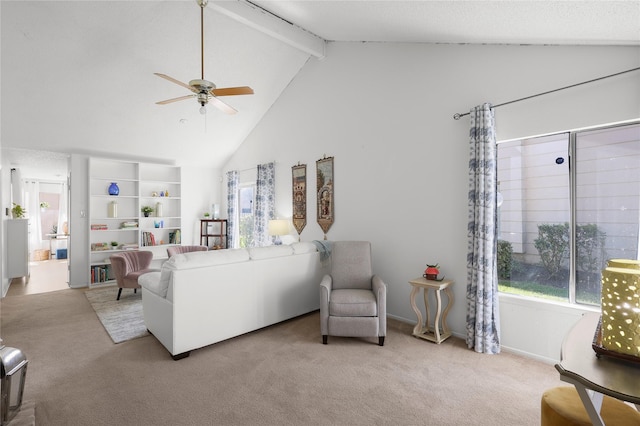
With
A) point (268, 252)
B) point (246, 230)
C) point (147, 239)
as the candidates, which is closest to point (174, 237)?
point (147, 239)

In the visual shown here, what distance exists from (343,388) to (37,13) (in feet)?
16.4

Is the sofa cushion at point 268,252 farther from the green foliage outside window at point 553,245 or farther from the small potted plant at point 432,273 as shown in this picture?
the green foliage outside window at point 553,245

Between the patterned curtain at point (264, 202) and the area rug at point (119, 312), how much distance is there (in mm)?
2368

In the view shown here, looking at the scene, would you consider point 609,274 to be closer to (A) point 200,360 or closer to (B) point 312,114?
(A) point 200,360

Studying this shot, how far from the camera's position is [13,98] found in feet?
14.3

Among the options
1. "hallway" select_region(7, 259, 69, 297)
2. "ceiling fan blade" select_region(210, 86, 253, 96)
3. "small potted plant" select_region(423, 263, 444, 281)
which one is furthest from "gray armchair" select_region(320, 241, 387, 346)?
"hallway" select_region(7, 259, 69, 297)

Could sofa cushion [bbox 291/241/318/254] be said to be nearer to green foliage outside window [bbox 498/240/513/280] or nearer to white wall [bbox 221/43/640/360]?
white wall [bbox 221/43/640/360]

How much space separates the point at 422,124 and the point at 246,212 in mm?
4654

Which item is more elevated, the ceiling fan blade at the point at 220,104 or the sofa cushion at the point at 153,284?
the ceiling fan blade at the point at 220,104

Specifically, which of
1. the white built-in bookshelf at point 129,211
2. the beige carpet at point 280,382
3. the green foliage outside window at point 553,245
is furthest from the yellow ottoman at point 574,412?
the white built-in bookshelf at point 129,211

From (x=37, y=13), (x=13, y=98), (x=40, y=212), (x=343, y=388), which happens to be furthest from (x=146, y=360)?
(x=40, y=212)

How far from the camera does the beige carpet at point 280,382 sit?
83.3 inches

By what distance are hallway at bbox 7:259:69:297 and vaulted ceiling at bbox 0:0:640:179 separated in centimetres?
254

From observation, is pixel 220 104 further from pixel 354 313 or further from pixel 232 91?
pixel 354 313
